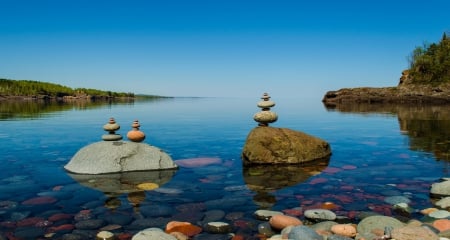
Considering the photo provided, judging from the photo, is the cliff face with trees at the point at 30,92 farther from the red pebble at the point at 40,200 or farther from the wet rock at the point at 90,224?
the wet rock at the point at 90,224

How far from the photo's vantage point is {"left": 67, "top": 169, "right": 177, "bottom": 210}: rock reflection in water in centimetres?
891

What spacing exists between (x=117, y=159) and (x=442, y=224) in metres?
9.45

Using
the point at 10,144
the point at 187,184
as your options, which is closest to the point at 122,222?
the point at 187,184

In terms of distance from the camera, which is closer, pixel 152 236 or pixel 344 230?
pixel 152 236

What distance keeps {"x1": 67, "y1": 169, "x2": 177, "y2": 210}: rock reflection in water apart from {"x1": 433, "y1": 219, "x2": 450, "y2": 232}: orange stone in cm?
614

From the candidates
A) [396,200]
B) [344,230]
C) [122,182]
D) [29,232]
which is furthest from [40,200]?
[396,200]

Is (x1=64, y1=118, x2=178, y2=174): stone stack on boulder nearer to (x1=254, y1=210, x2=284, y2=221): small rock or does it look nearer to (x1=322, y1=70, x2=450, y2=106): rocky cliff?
(x1=254, y1=210, x2=284, y2=221): small rock

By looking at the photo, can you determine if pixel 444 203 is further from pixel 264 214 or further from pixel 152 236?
pixel 152 236

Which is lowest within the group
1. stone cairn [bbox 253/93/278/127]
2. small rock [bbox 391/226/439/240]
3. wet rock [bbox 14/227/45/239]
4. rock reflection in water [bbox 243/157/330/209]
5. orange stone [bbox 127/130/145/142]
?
wet rock [bbox 14/227/45/239]

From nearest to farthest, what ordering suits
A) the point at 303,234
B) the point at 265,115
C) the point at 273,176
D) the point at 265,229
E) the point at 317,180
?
the point at 303,234 → the point at 265,229 → the point at 317,180 → the point at 273,176 → the point at 265,115

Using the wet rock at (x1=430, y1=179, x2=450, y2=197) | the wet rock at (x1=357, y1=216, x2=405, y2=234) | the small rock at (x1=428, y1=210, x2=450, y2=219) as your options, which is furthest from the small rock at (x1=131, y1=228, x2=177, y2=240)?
the wet rock at (x1=430, y1=179, x2=450, y2=197)

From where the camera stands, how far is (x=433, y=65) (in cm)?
8706

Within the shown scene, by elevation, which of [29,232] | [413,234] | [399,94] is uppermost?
[399,94]

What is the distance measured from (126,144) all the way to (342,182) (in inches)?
290
